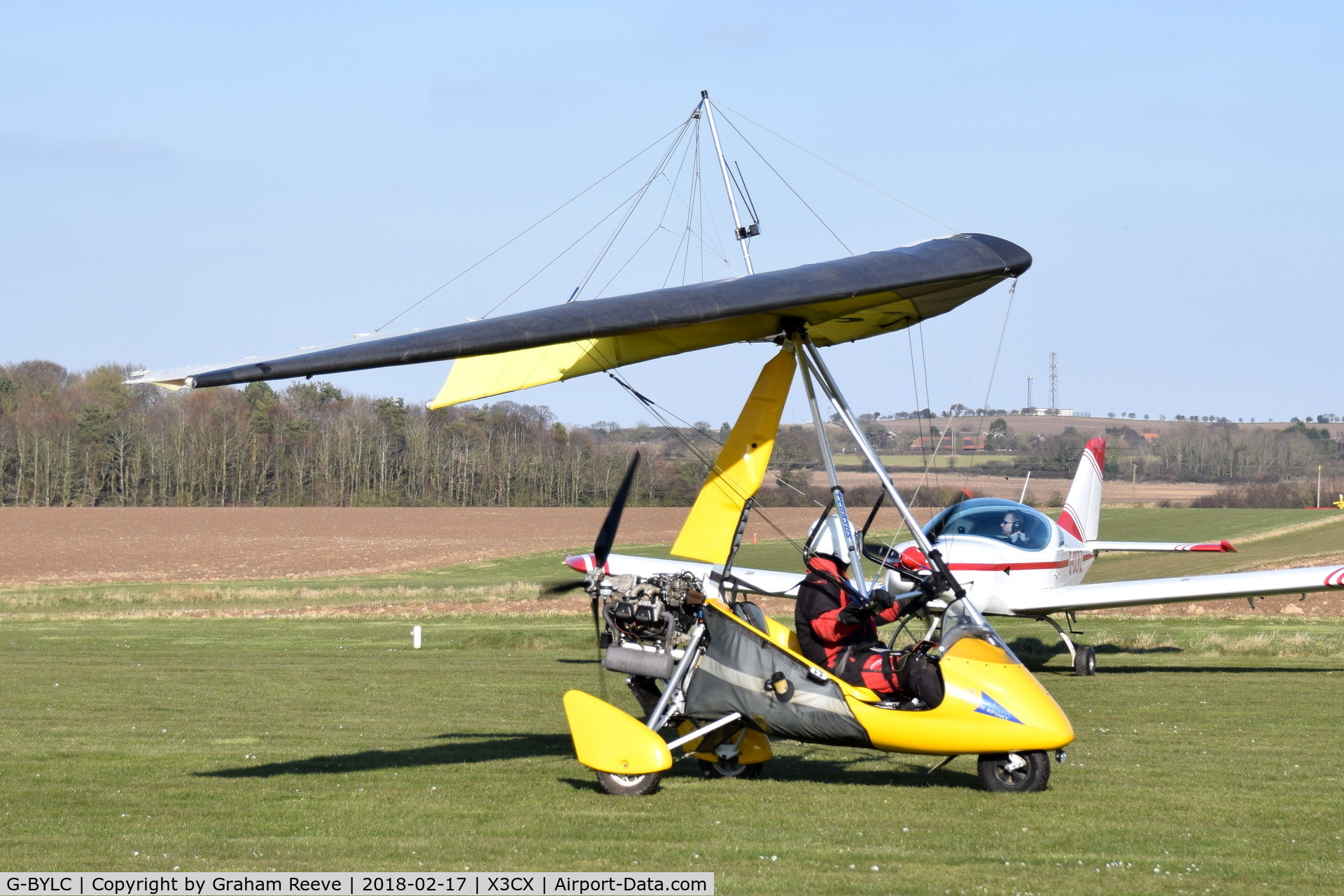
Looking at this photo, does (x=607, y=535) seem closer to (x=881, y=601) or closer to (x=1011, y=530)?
(x=881, y=601)

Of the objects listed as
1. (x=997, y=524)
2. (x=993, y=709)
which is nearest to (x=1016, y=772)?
(x=993, y=709)

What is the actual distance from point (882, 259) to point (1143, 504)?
80.2m

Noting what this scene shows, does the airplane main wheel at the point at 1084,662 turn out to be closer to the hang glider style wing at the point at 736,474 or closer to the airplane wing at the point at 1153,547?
the airplane wing at the point at 1153,547

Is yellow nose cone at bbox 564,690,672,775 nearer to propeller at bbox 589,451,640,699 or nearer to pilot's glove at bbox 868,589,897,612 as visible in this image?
propeller at bbox 589,451,640,699

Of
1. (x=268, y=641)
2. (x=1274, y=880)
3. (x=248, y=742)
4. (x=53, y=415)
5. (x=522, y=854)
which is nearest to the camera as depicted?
(x=1274, y=880)

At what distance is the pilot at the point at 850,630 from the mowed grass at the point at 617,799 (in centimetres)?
85

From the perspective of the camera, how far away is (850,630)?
9703mm

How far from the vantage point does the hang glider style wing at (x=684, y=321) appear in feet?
24.9

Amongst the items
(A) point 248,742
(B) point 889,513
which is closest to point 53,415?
(B) point 889,513

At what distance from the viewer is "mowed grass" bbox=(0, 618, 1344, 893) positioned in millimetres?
7012

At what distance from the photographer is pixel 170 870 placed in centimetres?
675

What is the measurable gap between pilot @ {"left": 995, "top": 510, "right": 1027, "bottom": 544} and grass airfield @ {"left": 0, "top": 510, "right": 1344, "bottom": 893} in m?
2.17

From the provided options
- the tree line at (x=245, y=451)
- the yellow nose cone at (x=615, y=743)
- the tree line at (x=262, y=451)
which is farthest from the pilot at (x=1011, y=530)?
the tree line at (x=245, y=451)

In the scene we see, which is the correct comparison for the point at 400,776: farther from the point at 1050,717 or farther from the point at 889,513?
the point at 889,513
